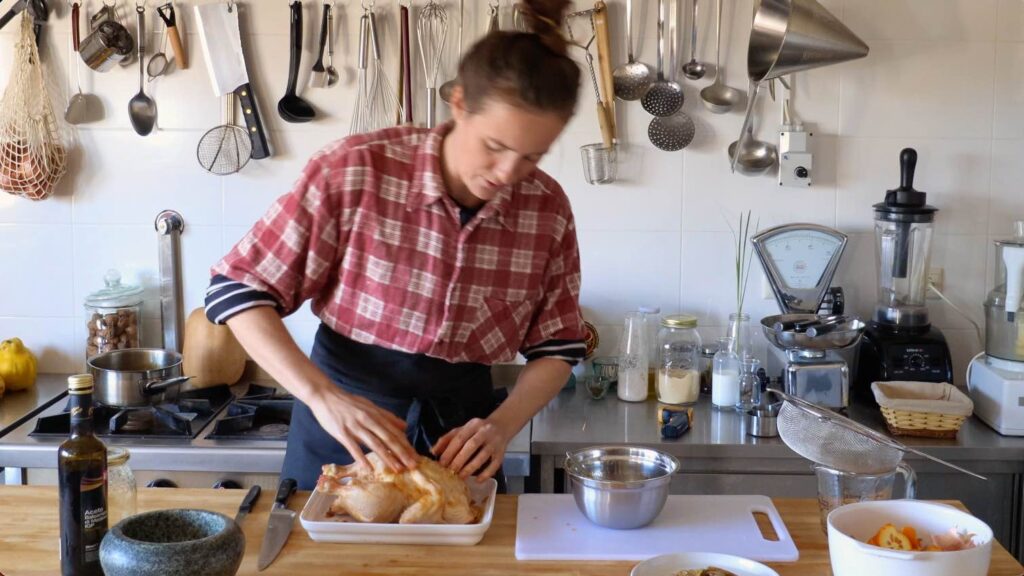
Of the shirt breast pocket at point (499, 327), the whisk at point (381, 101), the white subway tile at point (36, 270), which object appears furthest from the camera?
the white subway tile at point (36, 270)

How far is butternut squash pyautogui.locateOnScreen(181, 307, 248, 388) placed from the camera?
281 centimetres

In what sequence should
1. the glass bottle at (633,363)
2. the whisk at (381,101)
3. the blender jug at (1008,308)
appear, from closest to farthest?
1. the blender jug at (1008,308)
2. the glass bottle at (633,363)
3. the whisk at (381,101)

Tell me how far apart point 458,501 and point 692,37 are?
167 centimetres

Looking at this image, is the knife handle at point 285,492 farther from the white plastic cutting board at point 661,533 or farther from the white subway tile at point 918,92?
the white subway tile at point 918,92

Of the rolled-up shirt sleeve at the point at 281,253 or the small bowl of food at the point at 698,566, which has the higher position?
the rolled-up shirt sleeve at the point at 281,253

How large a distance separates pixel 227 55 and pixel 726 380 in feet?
5.02

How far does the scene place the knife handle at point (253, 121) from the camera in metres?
2.81

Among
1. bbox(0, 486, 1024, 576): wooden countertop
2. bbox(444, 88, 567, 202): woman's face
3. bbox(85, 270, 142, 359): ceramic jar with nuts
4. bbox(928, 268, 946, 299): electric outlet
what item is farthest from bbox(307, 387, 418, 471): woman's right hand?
bbox(928, 268, 946, 299): electric outlet

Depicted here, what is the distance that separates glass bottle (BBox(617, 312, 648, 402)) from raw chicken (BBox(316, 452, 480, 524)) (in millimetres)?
1196

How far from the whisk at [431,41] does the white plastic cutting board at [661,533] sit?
1.40m

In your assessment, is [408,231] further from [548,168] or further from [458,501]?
[548,168]

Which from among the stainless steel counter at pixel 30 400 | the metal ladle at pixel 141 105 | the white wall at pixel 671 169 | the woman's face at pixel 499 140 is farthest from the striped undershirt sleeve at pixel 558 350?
the metal ladle at pixel 141 105

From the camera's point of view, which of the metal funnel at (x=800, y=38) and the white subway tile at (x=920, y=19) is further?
the white subway tile at (x=920, y=19)

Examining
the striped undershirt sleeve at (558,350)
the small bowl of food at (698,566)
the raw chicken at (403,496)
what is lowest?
the small bowl of food at (698,566)
